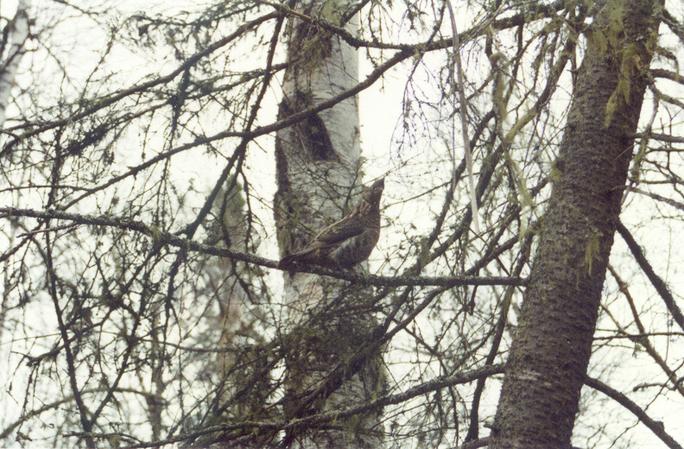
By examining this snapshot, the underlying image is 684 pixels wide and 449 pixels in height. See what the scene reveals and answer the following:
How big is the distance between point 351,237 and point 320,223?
1.42 ft

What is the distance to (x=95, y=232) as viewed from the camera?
4609mm

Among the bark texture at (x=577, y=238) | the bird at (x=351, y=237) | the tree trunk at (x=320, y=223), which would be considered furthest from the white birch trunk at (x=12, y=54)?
the bark texture at (x=577, y=238)

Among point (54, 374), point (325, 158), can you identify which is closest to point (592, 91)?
point (325, 158)

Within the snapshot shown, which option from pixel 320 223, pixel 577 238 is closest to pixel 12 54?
pixel 320 223

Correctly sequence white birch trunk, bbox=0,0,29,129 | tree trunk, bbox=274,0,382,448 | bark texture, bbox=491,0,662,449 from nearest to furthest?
bark texture, bbox=491,0,662,449 → tree trunk, bbox=274,0,382,448 → white birch trunk, bbox=0,0,29,129

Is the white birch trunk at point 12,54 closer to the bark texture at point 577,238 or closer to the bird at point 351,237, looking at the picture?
the bird at point 351,237

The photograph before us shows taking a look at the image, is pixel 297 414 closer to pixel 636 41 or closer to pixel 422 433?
pixel 422 433

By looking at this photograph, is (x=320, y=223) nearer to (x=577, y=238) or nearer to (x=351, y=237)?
(x=351, y=237)

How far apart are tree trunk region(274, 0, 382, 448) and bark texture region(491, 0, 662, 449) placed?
2.60 ft

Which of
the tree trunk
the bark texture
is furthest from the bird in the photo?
the bark texture

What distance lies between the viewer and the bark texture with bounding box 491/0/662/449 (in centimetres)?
358

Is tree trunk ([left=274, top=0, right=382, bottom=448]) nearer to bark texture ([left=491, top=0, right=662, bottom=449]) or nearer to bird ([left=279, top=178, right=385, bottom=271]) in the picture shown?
bird ([left=279, top=178, right=385, bottom=271])

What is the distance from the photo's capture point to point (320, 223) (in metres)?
4.90

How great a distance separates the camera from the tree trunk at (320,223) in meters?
4.31
